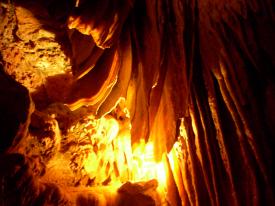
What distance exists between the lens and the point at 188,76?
2840mm

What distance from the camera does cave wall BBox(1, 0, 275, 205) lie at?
266 centimetres

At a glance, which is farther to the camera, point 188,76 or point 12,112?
point 188,76

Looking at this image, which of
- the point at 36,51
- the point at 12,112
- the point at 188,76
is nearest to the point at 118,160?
the point at 188,76

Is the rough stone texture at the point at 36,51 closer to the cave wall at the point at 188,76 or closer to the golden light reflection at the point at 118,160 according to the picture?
the cave wall at the point at 188,76

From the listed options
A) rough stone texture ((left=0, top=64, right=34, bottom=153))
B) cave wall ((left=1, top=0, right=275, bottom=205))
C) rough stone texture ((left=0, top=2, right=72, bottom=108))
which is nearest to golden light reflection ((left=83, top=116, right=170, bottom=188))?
cave wall ((left=1, top=0, right=275, bottom=205))

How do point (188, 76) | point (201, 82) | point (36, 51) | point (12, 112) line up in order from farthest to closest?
point (36, 51), point (201, 82), point (188, 76), point (12, 112)

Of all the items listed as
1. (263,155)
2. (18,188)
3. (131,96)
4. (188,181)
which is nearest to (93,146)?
(131,96)

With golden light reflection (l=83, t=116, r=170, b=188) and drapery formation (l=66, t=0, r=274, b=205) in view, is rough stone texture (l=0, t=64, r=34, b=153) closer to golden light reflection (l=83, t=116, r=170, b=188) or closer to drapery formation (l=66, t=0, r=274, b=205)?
drapery formation (l=66, t=0, r=274, b=205)

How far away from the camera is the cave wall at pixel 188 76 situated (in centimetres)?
266

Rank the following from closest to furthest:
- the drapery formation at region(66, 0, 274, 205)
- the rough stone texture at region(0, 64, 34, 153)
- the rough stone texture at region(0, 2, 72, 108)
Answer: the rough stone texture at region(0, 64, 34, 153) → the drapery formation at region(66, 0, 274, 205) → the rough stone texture at region(0, 2, 72, 108)

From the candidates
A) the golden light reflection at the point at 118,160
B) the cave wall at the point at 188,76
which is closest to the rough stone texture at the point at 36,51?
the cave wall at the point at 188,76

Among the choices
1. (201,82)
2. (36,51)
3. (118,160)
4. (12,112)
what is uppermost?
(36,51)

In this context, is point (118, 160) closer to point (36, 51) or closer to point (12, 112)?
point (36, 51)

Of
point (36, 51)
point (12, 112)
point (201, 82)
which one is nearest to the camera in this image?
point (12, 112)
